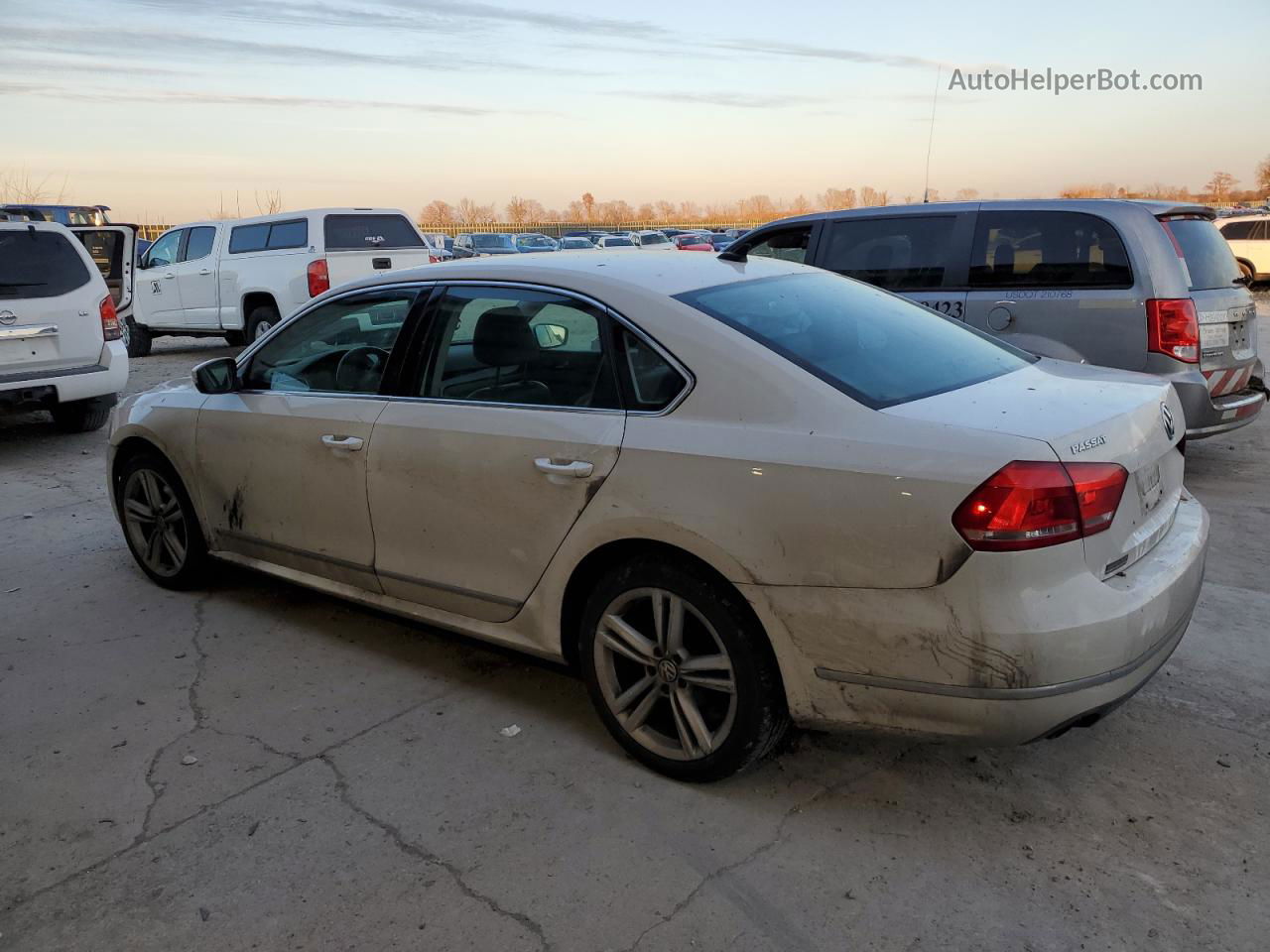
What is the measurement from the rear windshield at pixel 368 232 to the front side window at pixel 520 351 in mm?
10007

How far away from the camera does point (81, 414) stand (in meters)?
9.11

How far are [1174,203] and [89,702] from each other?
6578mm

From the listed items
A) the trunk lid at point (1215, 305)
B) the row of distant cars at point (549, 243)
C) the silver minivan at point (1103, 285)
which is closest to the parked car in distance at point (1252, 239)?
the row of distant cars at point (549, 243)

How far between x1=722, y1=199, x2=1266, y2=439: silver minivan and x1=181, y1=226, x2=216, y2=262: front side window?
10517 millimetres

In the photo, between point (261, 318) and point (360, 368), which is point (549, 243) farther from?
point (360, 368)

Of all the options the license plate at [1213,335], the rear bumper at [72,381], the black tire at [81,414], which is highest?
the license plate at [1213,335]

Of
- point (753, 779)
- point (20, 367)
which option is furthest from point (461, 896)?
point (20, 367)

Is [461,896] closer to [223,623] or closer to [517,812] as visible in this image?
[517,812]

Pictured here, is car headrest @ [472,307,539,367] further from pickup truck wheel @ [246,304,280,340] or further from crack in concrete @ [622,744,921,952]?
pickup truck wheel @ [246,304,280,340]

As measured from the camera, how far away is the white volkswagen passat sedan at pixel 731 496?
249cm

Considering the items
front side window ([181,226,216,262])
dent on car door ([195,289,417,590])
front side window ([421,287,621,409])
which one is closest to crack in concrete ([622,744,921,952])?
front side window ([421,287,621,409])

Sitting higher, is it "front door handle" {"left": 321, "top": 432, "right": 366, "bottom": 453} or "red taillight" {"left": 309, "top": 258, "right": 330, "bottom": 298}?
"red taillight" {"left": 309, "top": 258, "right": 330, "bottom": 298}

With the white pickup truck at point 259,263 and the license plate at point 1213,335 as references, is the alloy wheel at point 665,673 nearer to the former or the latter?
the license plate at point 1213,335

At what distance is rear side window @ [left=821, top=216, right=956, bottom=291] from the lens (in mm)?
6812
